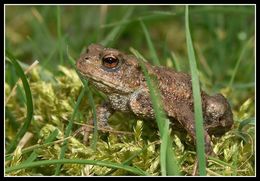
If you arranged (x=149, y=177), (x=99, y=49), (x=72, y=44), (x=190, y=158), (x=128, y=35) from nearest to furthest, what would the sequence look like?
(x=149, y=177) → (x=190, y=158) → (x=99, y=49) → (x=72, y=44) → (x=128, y=35)

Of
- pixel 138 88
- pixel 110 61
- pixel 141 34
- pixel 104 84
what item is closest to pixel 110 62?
pixel 110 61

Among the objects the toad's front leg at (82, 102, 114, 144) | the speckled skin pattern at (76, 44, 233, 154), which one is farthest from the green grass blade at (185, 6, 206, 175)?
the toad's front leg at (82, 102, 114, 144)

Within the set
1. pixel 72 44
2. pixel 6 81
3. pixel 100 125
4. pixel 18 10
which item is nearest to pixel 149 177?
pixel 100 125

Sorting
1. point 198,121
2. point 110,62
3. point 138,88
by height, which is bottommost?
point 198,121

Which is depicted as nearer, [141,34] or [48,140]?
[48,140]

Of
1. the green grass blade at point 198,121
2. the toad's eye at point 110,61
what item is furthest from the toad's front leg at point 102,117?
the green grass blade at point 198,121

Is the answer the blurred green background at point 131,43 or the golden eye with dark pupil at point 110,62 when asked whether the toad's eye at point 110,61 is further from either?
the blurred green background at point 131,43

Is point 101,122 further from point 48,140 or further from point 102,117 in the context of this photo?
point 48,140

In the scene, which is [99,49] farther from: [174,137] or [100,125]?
[174,137]
